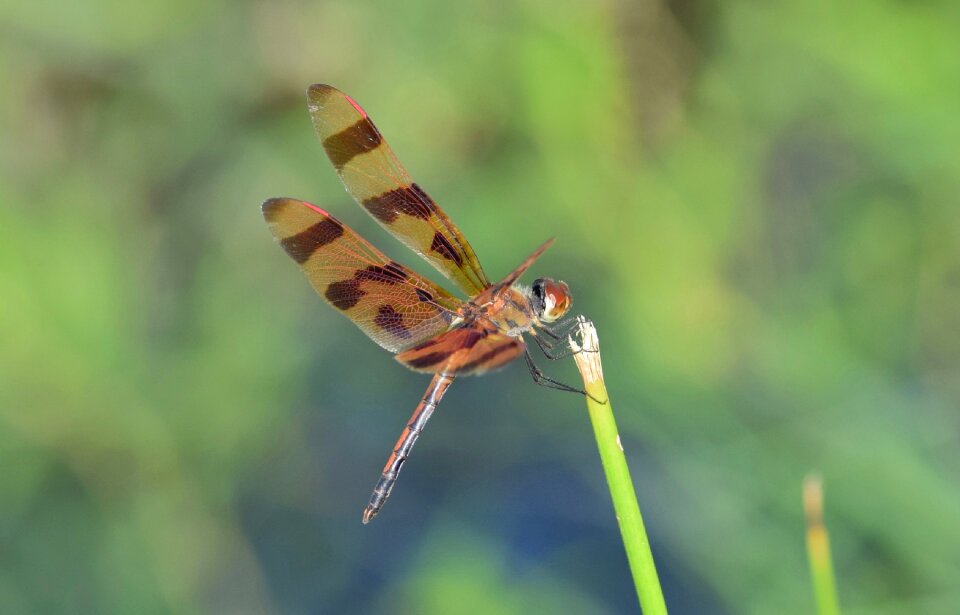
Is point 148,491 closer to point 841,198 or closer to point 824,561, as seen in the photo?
point 824,561

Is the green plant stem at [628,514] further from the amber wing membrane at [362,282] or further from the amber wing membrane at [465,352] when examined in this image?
the amber wing membrane at [362,282]

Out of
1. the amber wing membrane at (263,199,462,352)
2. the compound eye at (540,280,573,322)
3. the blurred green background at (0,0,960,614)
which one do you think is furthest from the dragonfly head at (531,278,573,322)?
the blurred green background at (0,0,960,614)

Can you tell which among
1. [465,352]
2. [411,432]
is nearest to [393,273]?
[411,432]

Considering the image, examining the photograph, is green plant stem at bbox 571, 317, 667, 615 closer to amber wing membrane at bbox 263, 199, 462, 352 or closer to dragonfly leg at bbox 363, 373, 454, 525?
dragonfly leg at bbox 363, 373, 454, 525

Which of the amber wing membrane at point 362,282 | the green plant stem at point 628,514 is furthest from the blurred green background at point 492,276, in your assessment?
the green plant stem at point 628,514

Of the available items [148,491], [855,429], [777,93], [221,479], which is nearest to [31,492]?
[148,491]
